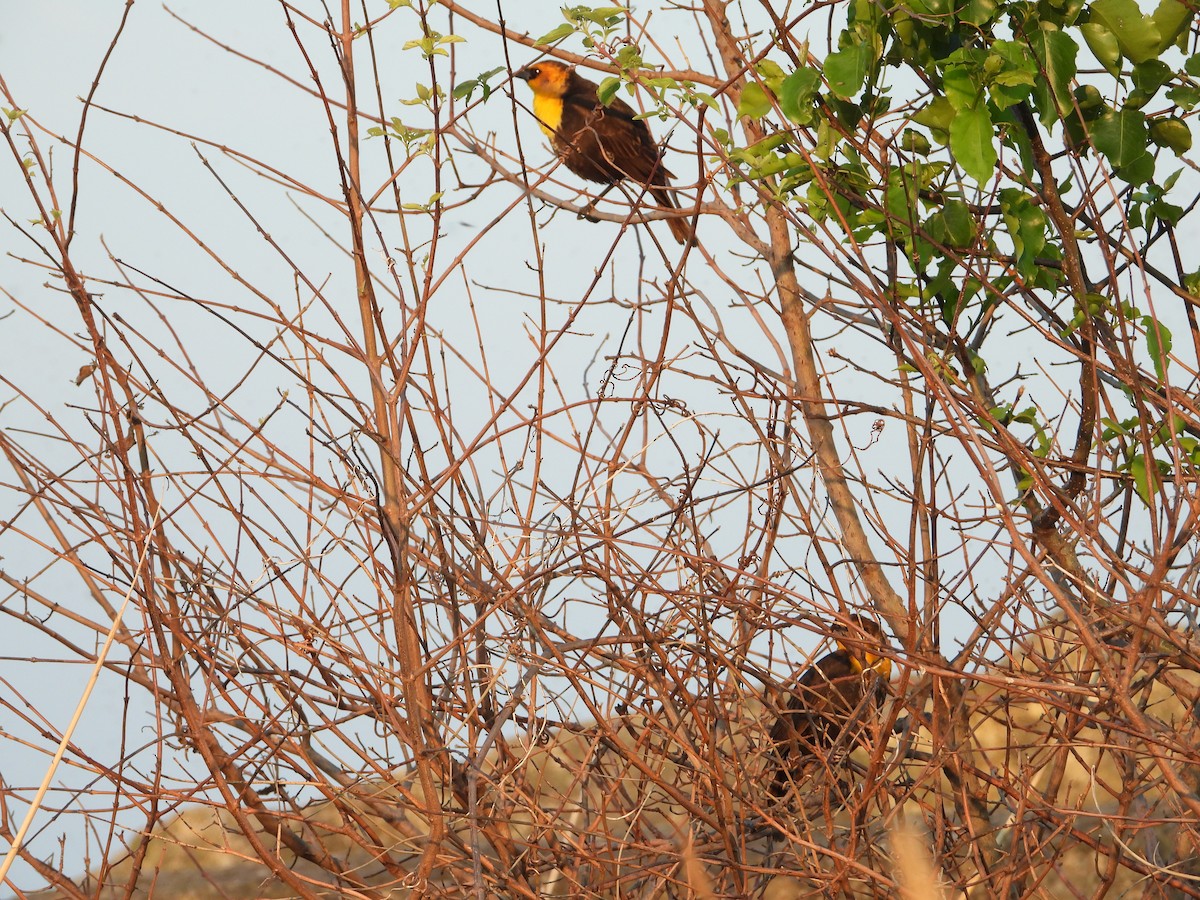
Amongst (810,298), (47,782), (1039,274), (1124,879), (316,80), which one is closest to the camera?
(47,782)

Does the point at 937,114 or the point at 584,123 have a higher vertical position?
the point at 584,123

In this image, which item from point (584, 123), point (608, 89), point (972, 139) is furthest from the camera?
point (584, 123)

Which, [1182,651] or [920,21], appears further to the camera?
[920,21]

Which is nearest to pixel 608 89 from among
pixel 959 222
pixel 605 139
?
pixel 959 222

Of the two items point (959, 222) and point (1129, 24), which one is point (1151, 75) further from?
point (959, 222)

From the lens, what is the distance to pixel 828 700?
1582 millimetres

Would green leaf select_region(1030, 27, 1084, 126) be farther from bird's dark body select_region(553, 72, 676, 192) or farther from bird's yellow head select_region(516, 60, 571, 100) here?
bird's yellow head select_region(516, 60, 571, 100)

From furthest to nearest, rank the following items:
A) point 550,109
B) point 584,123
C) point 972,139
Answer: point 550,109, point 584,123, point 972,139

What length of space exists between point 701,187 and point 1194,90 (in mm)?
635

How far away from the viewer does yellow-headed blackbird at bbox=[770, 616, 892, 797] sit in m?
1.49

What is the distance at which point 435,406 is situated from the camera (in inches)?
54.5

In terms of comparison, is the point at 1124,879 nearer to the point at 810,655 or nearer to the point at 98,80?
the point at 810,655

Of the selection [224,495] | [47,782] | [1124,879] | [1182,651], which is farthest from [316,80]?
[1124,879]

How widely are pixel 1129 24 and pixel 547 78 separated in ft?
8.86
